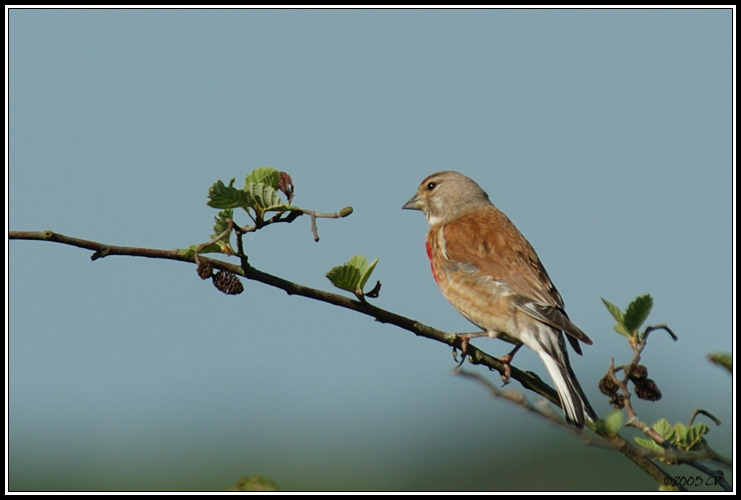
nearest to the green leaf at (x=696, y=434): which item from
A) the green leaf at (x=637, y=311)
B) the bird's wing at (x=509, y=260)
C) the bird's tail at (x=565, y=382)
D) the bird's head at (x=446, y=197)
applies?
the green leaf at (x=637, y=311)

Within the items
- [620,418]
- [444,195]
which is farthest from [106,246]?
[444,195]

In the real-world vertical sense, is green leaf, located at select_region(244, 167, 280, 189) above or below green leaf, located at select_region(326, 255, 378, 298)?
above

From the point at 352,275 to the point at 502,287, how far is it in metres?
2.24

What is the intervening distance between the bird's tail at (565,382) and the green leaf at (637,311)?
0.56 meters

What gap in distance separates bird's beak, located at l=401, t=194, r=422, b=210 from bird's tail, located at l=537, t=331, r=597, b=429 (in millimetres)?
1805

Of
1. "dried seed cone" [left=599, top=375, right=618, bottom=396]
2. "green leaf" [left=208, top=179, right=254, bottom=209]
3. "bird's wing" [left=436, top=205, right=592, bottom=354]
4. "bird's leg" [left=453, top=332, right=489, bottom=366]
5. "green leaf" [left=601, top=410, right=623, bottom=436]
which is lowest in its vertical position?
"green leaf" [left=601, top=410, right=623, bottom=436]

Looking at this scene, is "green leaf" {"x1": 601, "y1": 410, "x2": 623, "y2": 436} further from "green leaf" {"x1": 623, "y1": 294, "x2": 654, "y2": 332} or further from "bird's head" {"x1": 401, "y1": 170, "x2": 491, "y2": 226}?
"bird's head" {"x1": 401, "y1": 170, "x2": 491, "y2": 226}

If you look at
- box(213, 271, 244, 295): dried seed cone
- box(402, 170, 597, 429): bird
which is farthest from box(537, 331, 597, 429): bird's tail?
box(213, 271, 244, 295): dried seed cone

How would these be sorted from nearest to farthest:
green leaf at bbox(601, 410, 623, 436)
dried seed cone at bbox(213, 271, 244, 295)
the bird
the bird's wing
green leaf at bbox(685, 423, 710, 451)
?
green leaf at bbox(601, 410, 623, 436) → green leaf at bbox(685, 423, 710, 451) → dried seed cone at bbox(213, 271, 244, 295) → the bird → the bird's wing

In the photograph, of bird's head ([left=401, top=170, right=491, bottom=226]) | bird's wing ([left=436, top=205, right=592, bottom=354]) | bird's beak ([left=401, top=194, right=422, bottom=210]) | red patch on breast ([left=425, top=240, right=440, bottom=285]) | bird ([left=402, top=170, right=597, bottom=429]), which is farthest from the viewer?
bird's beak ([left=401, top=194, right=422, bottom=210])

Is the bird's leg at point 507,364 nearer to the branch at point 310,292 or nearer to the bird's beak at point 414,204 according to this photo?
the branch at point 310,292

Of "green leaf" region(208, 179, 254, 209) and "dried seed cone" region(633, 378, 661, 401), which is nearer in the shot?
"green leaf" region(208, 179, 254, 209)

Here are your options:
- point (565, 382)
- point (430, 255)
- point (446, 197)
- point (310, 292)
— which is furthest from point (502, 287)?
point (310, 292)

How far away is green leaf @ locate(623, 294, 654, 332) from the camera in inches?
114
